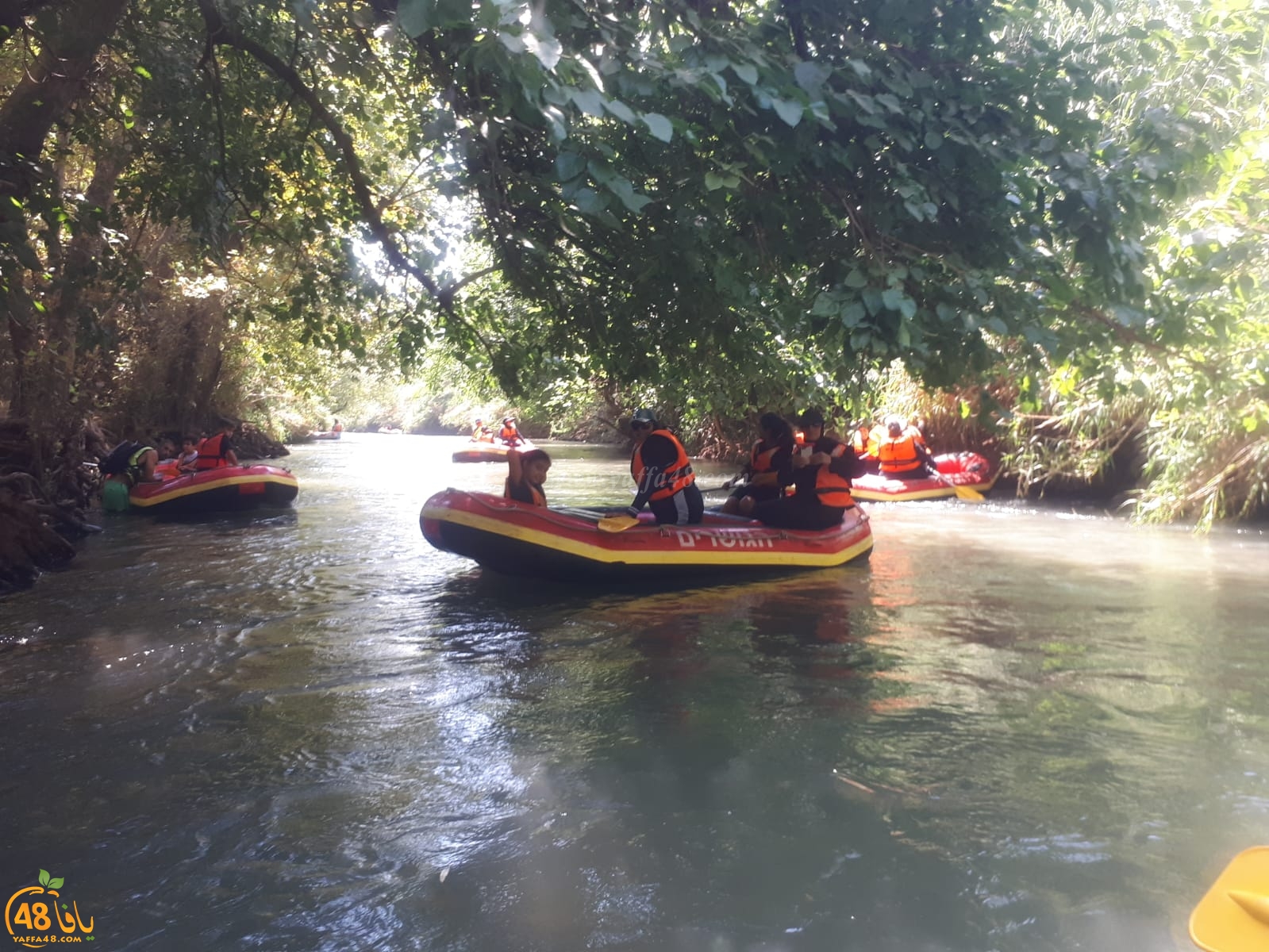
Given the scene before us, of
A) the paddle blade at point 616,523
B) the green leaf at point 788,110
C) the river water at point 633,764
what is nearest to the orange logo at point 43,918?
the river water at point 633,764

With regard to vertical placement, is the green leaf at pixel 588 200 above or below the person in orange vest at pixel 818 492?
above

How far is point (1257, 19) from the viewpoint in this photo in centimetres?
496

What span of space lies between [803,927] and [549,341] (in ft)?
18.2

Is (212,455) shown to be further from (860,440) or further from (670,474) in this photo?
(860,440)

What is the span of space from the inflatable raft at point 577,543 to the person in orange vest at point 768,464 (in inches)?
54.8

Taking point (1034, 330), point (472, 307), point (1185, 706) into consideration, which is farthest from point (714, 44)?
point (472, 307)

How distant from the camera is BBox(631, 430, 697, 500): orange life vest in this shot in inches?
331

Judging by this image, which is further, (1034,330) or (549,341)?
(549,341)

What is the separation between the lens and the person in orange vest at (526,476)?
845 centimetres

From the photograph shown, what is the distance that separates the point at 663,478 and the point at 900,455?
7458mm

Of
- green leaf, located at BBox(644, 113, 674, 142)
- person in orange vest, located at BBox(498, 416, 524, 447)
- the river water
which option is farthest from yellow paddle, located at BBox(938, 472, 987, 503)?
person in orange vest, located at BBox(498, 416, 524, 447)

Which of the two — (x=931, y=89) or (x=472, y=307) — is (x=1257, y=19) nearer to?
(x=931, y=89)

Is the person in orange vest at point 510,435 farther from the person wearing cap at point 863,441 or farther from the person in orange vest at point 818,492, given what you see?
the person in orange vest at point 818,492

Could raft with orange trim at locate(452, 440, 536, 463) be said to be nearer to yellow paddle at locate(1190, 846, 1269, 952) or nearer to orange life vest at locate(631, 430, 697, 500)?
orange life vest at locate(631, 430, 697, 500)
